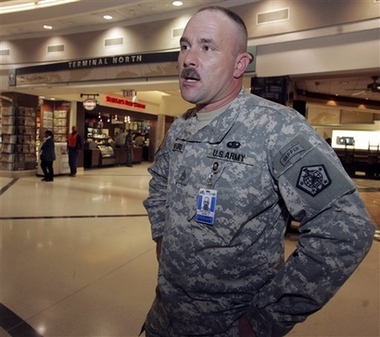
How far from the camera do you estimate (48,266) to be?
10.8 feet

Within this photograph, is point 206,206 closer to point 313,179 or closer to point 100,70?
point 313,179

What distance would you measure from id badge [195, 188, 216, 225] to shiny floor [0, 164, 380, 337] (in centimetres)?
165

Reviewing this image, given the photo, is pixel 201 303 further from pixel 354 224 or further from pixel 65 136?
pixel 65 136

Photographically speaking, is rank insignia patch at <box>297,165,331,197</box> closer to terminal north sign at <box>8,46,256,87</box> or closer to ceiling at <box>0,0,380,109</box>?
ceiling at <box>0,0,380,109</box>

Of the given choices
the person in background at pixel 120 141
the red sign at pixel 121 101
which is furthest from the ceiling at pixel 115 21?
the person in background at pixel 120 141

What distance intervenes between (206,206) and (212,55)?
0.50 meters

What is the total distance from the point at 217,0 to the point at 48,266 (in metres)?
5.11

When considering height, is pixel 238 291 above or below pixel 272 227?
below

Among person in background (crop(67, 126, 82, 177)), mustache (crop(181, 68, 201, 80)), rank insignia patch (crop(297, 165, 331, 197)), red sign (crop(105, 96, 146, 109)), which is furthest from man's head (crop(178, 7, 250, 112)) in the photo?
red sign (crop(105, 96, 146, 109))

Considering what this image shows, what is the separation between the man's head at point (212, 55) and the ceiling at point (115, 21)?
14.6 feet

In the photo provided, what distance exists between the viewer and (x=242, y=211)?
38.7 inches

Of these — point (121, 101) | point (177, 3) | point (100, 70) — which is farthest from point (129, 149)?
point (177, 3)

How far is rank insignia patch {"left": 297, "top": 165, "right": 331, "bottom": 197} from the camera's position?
2.82 feet

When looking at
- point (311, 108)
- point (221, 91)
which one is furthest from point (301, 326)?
point (311, 108)
